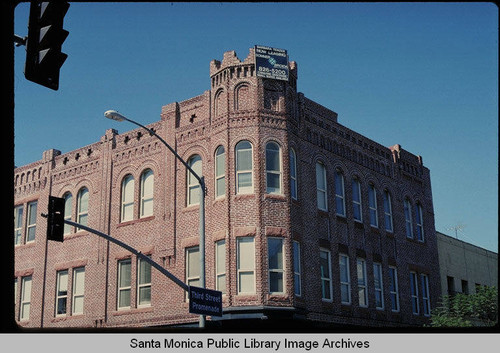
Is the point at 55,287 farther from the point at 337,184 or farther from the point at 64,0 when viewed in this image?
the point at 64,0

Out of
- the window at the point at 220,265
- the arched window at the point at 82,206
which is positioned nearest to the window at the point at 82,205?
the arched window at the point at 82,206

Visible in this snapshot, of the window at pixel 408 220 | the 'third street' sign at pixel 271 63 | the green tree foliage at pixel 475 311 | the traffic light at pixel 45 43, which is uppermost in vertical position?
the 'third street' sign at pixel 271 63

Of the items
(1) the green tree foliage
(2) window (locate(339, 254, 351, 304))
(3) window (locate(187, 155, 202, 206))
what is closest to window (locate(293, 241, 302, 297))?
(2) window (locate(339, 254, 351, 304))

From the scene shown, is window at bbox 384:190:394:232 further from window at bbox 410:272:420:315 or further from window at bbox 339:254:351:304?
window at bbox 339:254:351:304

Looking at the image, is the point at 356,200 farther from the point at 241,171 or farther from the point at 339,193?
the point at 241,171

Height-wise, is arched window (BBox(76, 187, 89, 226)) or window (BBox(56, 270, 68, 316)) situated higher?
arched window (BBox(76, 187, 89, 226))

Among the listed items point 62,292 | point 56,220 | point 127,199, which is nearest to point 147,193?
point 127,199

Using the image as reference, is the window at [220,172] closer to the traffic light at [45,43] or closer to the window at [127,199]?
the window at [127,199]

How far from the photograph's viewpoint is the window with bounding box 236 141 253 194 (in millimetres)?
23703

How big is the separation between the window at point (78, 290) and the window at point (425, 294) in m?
16.8

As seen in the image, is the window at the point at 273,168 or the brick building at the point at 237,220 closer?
the brick building at the point at 237,220

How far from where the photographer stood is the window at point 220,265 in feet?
75.7

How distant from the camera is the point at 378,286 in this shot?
94.9 feet

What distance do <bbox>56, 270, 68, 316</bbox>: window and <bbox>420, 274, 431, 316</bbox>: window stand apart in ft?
57.7
